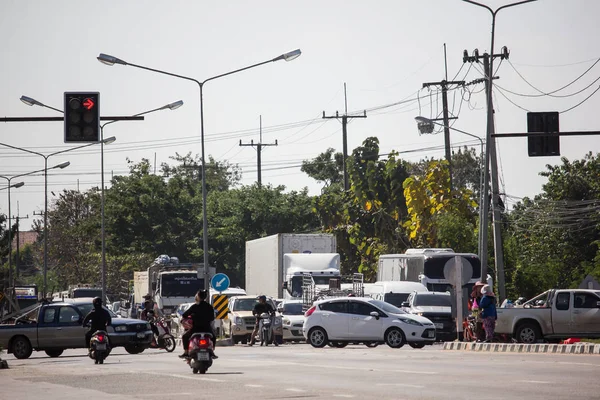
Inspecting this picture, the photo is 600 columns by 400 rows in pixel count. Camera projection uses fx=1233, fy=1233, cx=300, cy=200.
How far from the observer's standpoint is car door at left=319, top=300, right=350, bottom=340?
35.7m

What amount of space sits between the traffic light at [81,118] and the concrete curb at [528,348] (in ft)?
38.0

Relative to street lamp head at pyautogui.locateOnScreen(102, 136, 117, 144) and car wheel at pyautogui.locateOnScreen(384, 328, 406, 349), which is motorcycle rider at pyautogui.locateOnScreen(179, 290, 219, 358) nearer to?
car wheel at pyautogui.locateOnScreen(384, 328, 406, 349)

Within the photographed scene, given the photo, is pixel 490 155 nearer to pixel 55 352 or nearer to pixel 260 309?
pixel 260 309

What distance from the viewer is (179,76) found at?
42875 millimetres

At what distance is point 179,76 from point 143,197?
134 feet

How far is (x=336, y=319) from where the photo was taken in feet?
118

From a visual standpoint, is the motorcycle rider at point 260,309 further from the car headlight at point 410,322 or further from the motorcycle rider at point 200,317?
the motorcycle rider at point 200,317

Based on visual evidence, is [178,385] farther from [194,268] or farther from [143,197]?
[143,197]

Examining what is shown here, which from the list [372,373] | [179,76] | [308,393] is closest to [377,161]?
[179,76]

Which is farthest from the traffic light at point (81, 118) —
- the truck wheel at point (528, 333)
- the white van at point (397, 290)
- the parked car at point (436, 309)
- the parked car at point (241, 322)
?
the white van at point (397, 290)

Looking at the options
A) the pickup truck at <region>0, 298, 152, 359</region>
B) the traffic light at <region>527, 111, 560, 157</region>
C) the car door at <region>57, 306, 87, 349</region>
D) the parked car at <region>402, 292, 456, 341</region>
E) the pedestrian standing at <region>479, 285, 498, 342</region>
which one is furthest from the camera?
the parked car at <region>402, 292, 456, 341</region>

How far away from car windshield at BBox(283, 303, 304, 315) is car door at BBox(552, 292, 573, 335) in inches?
450

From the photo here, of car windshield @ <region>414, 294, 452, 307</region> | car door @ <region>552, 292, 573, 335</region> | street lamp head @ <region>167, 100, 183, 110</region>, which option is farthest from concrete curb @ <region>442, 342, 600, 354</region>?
street lamp head @ <region>167, 100, 183, 110</region>

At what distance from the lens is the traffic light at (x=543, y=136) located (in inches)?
1244
